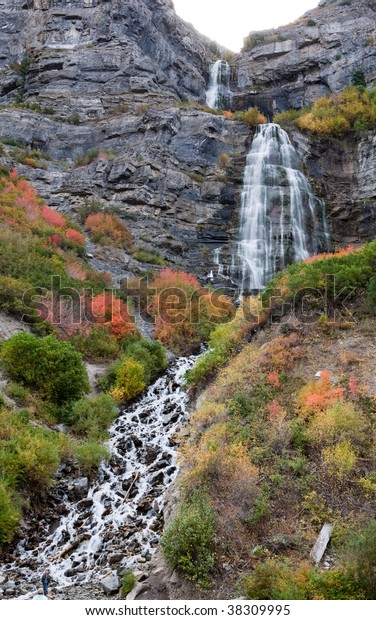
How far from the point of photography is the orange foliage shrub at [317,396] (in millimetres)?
10930

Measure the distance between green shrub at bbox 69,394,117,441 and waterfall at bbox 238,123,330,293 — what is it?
17.1 metres

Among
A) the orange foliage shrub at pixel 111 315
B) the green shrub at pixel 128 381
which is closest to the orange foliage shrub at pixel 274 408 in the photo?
the green shrub at pixel 128 381

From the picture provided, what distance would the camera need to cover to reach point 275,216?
34594 millimetres

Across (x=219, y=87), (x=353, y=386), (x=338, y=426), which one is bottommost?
(x=338, y=426)

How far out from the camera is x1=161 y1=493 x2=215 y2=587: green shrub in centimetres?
802

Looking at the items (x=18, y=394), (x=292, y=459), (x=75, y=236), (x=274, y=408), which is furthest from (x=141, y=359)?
(x=75, y=236)

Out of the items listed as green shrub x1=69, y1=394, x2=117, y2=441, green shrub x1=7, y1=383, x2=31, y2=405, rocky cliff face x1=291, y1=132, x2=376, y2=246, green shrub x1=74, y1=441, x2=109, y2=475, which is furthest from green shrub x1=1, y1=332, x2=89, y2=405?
rocky cliff face x1=291, y1=132, x2=376, y2=246

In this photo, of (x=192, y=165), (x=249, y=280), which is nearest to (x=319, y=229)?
(x=249, y=280)

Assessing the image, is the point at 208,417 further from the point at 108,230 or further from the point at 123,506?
the point at 108,230

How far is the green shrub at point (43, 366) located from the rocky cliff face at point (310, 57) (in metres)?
43.7

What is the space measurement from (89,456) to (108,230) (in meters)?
20.8

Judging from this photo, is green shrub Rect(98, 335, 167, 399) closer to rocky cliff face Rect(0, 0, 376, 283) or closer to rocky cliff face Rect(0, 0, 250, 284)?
rocky cliff face Rect(0, 0, 250, 284)

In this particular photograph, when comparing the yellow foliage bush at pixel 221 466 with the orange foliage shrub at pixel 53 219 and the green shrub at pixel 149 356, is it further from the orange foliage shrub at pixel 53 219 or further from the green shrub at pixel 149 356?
the orange foliage shrub at pixel 53 219

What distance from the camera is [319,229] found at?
3578 cm
